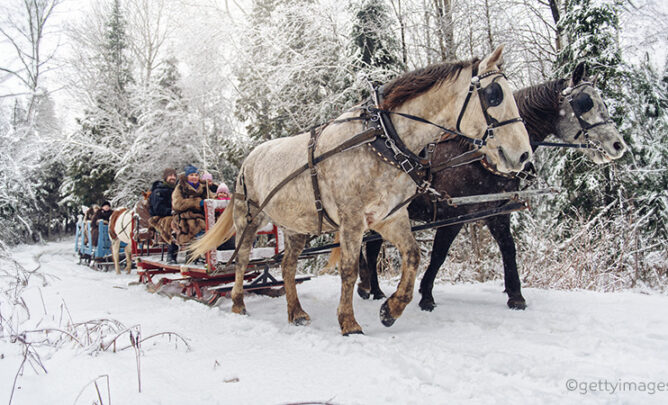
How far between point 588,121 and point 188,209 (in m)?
5.52

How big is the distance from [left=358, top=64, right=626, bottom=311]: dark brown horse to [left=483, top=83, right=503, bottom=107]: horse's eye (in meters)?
1.24

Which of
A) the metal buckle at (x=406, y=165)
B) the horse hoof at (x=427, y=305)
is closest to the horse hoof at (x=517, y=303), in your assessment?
the horse hoof at (x=427, y=305)

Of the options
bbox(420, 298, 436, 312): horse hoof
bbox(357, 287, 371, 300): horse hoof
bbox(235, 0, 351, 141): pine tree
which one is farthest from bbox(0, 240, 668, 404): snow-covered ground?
bbox(235, 0, 351, 141): pine tree

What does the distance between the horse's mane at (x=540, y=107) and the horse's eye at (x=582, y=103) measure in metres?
0.18

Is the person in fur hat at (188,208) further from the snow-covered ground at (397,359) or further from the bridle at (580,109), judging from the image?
the bridle at (580,109)

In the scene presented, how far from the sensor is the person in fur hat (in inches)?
258

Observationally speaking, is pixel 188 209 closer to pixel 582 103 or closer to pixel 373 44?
pixel 582 103

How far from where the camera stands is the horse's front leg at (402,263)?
11.0 feet

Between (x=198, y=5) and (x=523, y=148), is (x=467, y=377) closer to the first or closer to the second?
(x=523, y=148)

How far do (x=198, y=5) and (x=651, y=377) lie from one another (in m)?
13.7

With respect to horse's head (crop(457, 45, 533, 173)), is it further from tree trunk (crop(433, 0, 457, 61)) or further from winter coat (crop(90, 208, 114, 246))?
winter coat (crop(90, 208, 114, 246))

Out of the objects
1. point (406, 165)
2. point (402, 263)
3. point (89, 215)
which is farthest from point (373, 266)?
point (89, 215)

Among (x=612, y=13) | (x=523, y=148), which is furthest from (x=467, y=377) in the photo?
(x=612, y=13)

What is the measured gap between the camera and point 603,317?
11.1 ft
